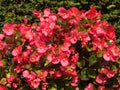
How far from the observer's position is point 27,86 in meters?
3.49

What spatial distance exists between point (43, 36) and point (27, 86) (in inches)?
15.6

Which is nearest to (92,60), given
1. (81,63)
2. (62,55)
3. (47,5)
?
(81,63)

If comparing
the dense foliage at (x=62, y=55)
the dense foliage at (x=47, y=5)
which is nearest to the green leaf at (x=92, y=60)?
the dense foliage at (x=62, y=55)

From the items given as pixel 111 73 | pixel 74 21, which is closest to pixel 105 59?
pixel 111 73

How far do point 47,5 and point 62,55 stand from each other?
7.19 ft

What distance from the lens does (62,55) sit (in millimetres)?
3365

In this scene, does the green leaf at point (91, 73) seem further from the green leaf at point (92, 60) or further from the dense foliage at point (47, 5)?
the dense foliage at point (47, 5)

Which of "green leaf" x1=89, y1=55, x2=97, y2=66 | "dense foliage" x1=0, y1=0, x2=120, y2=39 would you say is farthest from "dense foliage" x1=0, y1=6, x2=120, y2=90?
"dense foliage" x1=0, y1=0, x2=120, y2=39

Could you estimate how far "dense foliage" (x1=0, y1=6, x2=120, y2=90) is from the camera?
133 inches

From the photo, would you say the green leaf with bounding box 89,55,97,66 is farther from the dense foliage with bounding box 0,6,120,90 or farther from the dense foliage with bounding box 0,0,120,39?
the dense foliage with bounding box 0,0,120,39

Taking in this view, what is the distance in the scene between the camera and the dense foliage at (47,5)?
5191mm

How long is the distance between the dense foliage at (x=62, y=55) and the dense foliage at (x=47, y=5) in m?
1.61

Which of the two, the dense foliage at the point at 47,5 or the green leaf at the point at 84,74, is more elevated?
the green leaf at the point at 84,74

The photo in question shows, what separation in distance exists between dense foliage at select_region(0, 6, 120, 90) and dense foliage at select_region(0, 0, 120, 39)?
161cm
